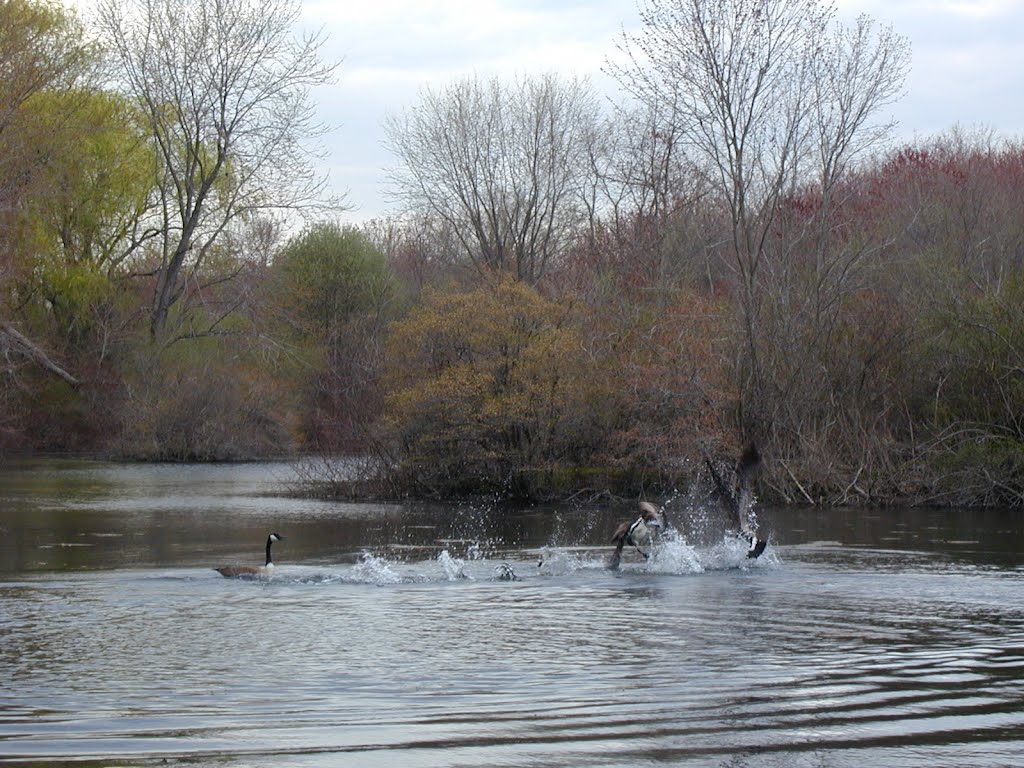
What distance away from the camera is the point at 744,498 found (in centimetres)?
2544

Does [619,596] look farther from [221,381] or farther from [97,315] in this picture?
[97,315]

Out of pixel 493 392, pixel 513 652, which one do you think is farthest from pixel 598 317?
pixel 513 652

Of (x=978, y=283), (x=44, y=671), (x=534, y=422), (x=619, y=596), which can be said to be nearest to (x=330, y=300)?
(x=534, y=422)

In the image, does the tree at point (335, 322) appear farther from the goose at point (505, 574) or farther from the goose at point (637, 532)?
the goose at point (505, 574)

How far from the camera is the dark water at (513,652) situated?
8914 millimetres

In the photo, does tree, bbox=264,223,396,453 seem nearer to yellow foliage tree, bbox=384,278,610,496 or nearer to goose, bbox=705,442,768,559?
yellow foliage tree, bbox=384,278,610,496

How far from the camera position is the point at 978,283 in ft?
104

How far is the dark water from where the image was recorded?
8.91 m

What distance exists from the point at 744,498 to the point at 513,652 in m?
13.7

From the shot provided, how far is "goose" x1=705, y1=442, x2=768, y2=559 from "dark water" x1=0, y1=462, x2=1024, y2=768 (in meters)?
0.39

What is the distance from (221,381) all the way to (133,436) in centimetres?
401

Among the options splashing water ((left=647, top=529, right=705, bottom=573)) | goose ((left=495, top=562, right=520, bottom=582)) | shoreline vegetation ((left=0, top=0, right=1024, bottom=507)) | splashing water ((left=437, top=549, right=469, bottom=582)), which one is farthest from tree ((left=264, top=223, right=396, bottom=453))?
goose ((left=495, top=562, right=520, bottom=582))

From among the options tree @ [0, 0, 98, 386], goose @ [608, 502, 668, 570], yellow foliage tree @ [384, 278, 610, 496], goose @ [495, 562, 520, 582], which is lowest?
goose @ [495, 562, 520, 582]

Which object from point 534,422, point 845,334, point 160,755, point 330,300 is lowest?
point 160,755
